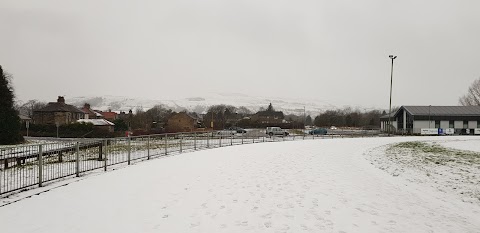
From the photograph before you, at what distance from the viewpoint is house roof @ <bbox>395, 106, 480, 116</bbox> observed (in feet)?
219

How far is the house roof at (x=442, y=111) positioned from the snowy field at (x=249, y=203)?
60511mm

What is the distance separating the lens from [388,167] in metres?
15.1

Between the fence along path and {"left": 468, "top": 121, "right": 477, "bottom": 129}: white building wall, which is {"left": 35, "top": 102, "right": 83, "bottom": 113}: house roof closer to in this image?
the fence along path

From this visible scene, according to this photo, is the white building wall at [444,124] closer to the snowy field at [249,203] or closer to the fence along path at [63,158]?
the snowy field at [249,203]

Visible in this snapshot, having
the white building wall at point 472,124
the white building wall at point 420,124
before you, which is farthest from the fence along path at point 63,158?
the white building wall at point 472,124

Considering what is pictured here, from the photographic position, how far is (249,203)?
7844 mm

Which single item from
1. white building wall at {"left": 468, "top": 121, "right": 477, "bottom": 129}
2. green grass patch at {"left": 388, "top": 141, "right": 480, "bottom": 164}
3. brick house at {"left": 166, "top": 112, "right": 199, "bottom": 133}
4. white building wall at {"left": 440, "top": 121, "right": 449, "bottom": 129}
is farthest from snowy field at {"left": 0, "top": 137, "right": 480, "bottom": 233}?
white building wall at {"left": 468, "top": 121, "right": 477, "bottom": 129}

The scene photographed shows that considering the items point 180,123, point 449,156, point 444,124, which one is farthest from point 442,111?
point 449,156

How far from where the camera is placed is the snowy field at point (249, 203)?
20.7 ft

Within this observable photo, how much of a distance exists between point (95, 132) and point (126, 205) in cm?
4665

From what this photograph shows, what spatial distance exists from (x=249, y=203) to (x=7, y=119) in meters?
35.9

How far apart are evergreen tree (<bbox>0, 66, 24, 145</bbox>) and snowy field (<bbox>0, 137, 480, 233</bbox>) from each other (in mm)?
28533

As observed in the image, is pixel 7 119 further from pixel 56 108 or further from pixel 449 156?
pixel 56 108

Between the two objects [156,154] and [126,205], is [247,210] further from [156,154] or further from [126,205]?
[156,154]
